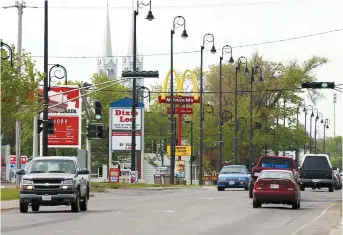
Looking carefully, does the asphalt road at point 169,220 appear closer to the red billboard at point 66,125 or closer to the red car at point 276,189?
the red car at point 276,189

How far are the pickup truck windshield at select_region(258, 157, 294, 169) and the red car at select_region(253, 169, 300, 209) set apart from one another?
1051 centimetres

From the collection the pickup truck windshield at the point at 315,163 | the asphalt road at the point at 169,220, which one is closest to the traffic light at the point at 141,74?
the pickup truck windshield at the point at 315,163

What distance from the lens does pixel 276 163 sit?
49.2 meters

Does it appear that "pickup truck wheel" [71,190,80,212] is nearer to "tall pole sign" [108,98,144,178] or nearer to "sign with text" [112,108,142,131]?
"tall pole sign" [108,98,144,178]

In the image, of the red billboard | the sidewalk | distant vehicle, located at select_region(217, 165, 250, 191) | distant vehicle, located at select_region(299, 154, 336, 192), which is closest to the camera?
the sidewalk

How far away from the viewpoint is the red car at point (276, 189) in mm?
37781

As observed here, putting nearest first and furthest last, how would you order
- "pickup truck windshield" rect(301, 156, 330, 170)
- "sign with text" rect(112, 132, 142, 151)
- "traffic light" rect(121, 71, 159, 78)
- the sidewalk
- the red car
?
the sidewalk, the red car, "traffic light" rect(121, 71, 159, 78), "pickup truck windshield" rect(301, 156, 330, 170), "sign with text" rect(112, 132, 142, 151)

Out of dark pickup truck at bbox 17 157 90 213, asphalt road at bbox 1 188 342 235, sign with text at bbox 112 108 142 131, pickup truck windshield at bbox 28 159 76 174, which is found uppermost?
sign with text at bbox 112 108 142 131

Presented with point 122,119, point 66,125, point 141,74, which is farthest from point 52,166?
point 122,119

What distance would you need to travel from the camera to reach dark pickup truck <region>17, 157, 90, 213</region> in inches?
1304

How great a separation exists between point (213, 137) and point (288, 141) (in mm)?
8483

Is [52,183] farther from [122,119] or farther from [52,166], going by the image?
[122,119]

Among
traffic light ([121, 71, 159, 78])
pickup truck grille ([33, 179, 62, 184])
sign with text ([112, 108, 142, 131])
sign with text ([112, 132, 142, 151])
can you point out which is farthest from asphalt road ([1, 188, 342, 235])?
sign with text ([112, 108, 142, 131])

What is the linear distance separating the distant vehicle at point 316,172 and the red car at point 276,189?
86.7 feet
